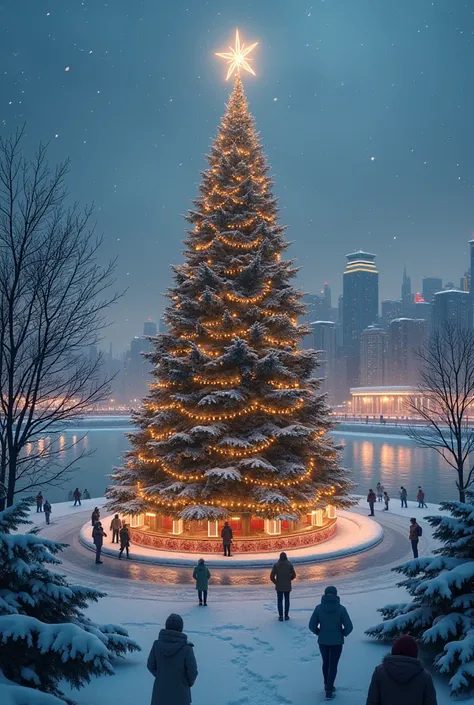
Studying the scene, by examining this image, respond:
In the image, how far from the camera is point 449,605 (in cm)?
877

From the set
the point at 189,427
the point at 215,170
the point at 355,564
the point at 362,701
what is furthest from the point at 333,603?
the point at 215,170

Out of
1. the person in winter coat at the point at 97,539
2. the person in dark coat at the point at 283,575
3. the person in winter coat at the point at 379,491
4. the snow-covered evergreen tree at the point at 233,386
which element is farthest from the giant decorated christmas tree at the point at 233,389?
the person in winter coat at the point at 379,491

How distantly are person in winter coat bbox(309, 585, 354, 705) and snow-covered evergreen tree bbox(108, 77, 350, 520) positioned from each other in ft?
35.1

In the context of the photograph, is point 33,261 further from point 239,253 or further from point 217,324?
point 239,253

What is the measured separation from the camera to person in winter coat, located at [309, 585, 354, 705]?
8438 mm

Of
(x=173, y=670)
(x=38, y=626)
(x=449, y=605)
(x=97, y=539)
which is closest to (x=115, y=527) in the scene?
(x=97, y=539)

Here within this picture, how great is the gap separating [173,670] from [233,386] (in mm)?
15792

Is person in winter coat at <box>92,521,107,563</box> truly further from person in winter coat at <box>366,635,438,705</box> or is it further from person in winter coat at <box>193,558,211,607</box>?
person in winter coat at <box>366,635,438,705</box>

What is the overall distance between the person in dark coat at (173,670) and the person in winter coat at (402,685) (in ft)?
6.56

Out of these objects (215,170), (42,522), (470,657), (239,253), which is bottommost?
(42,522)

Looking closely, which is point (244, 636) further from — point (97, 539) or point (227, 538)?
point (97, 539)

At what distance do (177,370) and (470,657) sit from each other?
50.4ft

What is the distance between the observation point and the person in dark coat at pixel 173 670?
572 cm

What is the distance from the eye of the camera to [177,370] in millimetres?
21547
